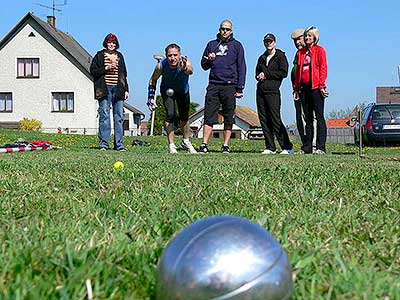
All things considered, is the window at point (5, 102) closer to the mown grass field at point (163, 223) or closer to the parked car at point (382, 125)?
the parked car at point (382, 125)

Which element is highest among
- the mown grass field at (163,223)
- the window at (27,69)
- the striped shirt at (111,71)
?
the window at (27,69)

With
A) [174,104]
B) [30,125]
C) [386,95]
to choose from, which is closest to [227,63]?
[174,104]

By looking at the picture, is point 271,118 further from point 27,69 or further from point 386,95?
point 386,95

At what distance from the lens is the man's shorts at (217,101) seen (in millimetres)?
10844

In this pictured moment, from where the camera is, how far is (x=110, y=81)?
38.4ft

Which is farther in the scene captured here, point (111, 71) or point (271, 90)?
point (111, 71)

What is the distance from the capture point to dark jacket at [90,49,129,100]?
11615 mm

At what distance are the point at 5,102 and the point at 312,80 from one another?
40952 millimetres

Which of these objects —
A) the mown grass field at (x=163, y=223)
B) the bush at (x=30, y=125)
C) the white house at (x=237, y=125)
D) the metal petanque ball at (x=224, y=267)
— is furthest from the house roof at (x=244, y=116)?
the metal petanque ball at (x=224, y=267)

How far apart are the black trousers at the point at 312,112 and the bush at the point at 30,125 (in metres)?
33.9

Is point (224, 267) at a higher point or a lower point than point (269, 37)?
lower

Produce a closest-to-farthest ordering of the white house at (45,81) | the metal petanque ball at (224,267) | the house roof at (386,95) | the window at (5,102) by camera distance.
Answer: the metal petanque ball at (224,267) < the white house at (45,81) < the house roof at (386,95) < the window at (5,102)

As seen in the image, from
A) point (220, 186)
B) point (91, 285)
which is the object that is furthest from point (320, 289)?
point (220, 186)

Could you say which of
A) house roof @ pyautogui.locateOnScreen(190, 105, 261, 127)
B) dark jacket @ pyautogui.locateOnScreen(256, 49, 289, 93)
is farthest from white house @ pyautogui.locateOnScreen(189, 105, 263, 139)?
dark jacket @ pyautogui.locateOnScreen(256, 49, 289, 93)
